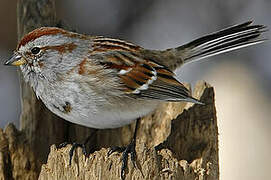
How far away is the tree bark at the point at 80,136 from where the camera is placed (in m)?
3.38

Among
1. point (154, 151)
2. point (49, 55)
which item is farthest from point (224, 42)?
point (154, 151)

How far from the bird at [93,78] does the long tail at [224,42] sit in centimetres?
36

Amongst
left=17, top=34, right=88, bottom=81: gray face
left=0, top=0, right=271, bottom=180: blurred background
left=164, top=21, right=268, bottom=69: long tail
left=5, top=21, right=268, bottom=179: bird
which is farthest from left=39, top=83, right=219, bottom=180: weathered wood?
left=0, top=0, right=271, bottom=180: blurred background

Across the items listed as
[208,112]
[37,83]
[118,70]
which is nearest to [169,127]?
[208,112]

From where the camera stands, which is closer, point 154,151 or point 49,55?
point 154,151

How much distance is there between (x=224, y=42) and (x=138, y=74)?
811mm

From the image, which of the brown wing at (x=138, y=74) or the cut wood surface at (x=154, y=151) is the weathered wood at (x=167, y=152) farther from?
the brown wing at (x=138, y=74)

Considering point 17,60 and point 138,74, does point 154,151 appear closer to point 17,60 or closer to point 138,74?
point 138,74

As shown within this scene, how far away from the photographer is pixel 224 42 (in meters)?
4.38

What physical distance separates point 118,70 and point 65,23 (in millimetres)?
733

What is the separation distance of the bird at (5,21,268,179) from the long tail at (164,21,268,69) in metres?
0.36

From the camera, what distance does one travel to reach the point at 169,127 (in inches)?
161

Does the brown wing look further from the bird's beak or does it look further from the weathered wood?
the bird's beak

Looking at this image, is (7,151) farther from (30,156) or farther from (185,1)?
(185,1)
